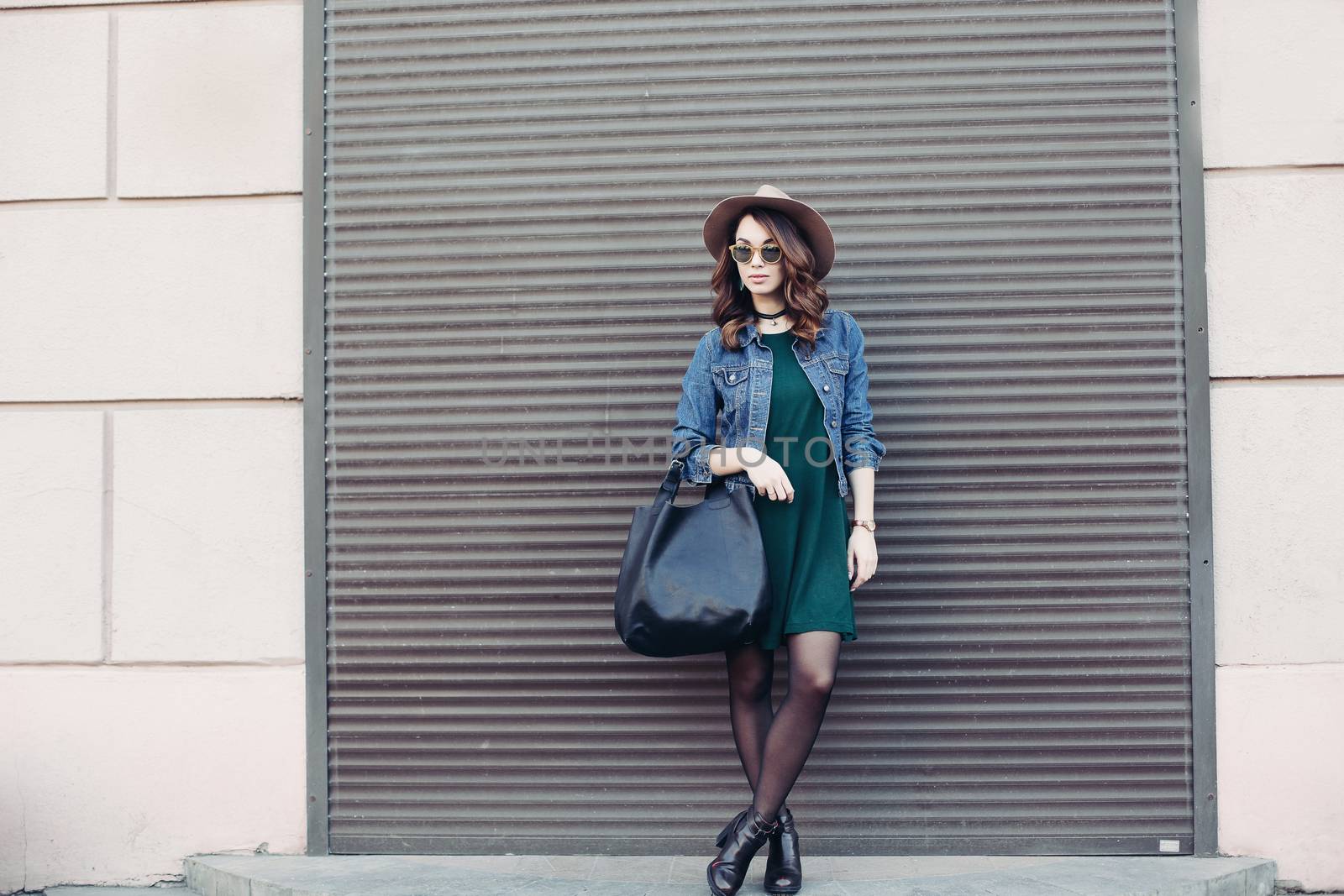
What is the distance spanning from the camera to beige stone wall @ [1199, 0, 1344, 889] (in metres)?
3.33

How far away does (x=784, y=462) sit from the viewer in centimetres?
290

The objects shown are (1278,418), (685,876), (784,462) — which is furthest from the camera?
(1278,418)

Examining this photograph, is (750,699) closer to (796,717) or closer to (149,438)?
(796,717)

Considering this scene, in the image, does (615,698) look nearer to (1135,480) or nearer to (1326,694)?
(1135,480)

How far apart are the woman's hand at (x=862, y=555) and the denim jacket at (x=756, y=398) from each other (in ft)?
0.45

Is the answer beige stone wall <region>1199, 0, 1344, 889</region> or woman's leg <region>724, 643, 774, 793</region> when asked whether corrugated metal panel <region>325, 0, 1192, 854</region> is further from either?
woman's leg <region>724, 643, 774, 793</region>

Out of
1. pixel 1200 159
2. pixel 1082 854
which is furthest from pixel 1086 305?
pixel 1082 854

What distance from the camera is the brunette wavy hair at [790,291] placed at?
290 cm

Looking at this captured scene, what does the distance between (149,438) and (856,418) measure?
100 inches

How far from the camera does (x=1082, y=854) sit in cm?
338

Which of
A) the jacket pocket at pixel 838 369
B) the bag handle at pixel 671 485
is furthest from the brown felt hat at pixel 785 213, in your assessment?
the bag handle at pixel 671 485

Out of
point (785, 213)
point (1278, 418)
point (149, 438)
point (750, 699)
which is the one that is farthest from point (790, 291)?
point (149, 438)

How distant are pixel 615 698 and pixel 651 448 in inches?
35.6

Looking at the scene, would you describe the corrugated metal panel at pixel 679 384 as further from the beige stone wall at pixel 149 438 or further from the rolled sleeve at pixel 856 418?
the rolled sleeve at pixel 856 418
